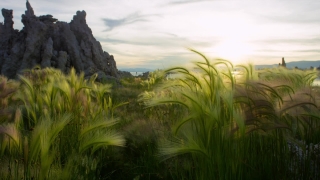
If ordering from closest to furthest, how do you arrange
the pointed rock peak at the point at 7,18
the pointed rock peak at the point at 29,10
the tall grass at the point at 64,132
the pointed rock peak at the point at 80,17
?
the tall grass at the point at 64,132 → the pointed rock peak at the point at 29,10 → the pointed rock peak at the point at 7,18 → the pointed rock peak at the point at 80,17

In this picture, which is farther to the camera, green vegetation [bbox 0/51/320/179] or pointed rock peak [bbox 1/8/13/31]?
pointed rock peak [bbox 1/8/13/31]

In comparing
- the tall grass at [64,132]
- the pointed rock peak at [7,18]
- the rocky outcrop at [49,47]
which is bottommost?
the tall grass at [64,132]

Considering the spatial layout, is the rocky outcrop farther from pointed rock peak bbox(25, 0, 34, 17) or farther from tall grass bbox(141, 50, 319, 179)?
tall grass bbox(141, 50, 319, 179)

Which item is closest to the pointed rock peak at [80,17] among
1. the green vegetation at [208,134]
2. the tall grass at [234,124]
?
the green vegetation at [208,134]

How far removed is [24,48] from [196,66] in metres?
24.4

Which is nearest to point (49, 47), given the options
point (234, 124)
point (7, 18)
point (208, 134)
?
point (7, 18)

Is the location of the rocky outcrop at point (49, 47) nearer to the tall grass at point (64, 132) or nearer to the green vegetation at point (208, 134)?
the tall grass at point (64, 132)

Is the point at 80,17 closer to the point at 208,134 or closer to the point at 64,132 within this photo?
the point at 64,132

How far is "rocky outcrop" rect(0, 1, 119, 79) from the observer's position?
22.9m

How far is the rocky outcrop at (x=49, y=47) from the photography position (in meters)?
22.9

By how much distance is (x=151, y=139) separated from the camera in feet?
13.5

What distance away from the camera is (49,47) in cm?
2298

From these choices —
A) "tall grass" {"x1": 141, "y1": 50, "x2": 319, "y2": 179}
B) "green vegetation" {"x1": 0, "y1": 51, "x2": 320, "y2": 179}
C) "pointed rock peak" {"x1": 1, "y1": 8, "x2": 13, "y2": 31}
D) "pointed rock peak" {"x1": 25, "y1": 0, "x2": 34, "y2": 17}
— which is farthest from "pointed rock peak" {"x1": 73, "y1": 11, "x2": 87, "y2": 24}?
"tall grass" {"x1": 141, "y1": 50, "x2": 319, "y2": 179}

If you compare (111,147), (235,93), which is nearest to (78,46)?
(111,147)
